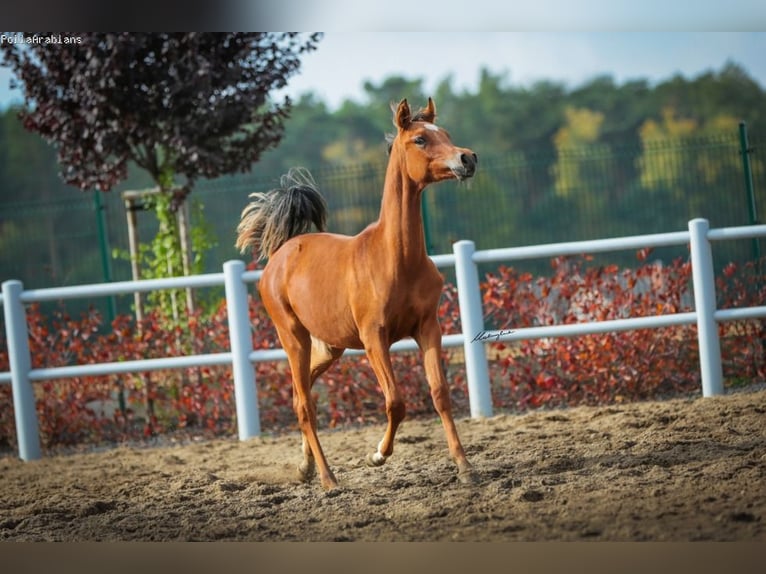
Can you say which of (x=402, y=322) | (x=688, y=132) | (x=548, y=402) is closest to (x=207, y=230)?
(x=548, y=402)

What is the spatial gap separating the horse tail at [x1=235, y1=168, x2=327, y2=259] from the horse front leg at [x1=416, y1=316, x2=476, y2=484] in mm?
1172

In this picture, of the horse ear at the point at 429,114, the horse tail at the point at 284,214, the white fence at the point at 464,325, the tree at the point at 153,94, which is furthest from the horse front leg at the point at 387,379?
the tree at the point at 153,94

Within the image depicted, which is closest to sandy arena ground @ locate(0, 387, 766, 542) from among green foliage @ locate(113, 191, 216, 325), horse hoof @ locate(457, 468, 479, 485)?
horse hoof @ locate(457, 468, 479, 485)

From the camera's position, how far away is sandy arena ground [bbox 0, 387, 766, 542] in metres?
3.67

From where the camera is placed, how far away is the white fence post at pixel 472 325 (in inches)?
241

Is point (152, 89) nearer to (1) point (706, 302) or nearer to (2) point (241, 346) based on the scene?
(2) point (241, 346)

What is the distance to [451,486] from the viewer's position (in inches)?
170

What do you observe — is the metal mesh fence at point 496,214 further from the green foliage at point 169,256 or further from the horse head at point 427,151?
the horse head at point 427,151

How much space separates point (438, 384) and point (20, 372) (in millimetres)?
3525

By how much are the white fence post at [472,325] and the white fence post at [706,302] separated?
131 cm

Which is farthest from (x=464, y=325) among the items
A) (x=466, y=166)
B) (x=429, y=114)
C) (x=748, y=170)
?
(x=748, y=170)

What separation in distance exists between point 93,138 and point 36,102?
0.47 meters

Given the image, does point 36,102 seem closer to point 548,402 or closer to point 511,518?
point 548,402

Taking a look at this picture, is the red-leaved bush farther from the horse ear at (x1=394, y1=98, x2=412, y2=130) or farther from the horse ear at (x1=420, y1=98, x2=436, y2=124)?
the horse ear at (x1=394, y1=98, x2=412, y2=130)
